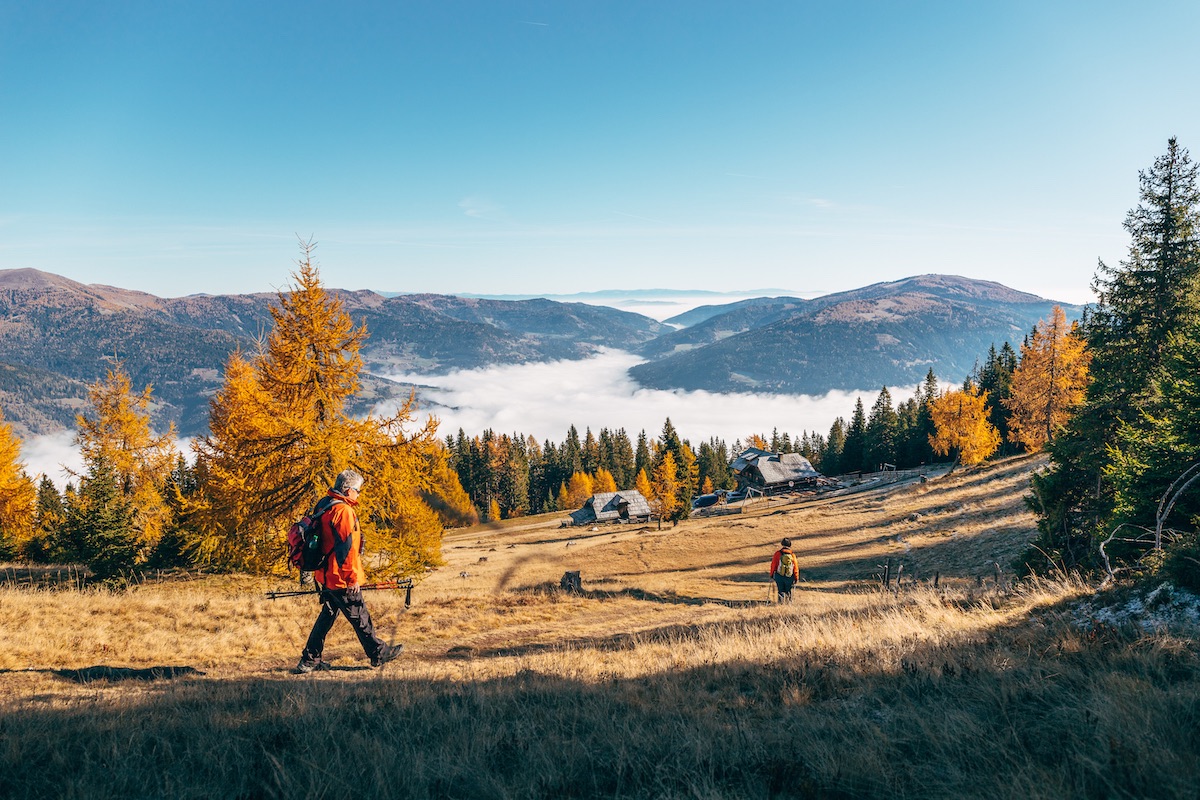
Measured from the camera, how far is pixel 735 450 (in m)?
148

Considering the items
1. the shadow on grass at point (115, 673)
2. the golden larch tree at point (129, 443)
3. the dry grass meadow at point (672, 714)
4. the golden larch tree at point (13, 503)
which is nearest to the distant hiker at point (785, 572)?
the dry grass meadow at point (672, 714)

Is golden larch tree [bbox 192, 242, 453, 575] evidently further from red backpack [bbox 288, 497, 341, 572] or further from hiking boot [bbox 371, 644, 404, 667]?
→ red backpack [bbox 288, 497, 341, 572]

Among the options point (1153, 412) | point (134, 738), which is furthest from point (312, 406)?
point (1153, 412)

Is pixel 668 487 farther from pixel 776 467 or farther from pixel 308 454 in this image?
pixel 308 454

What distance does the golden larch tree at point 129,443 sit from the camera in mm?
27875

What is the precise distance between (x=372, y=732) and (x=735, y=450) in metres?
148

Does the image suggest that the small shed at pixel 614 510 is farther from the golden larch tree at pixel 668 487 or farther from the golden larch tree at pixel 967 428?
the golden larch tree at pixel 967 428

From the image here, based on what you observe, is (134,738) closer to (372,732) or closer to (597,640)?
(372,732)

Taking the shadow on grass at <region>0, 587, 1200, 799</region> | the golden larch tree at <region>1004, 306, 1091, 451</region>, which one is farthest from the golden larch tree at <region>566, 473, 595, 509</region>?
the shadow on grass at <region>0, 587, 1200, 799</region>

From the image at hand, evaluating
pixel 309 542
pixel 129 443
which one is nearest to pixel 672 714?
pixel 309 542

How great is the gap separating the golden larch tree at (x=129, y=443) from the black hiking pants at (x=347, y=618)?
2447cm

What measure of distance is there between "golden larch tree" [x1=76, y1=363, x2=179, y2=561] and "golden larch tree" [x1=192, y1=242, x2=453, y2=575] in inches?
555

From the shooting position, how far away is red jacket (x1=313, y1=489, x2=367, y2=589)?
7.66 metres

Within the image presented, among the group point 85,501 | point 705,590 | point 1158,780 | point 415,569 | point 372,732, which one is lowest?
point 705,590
